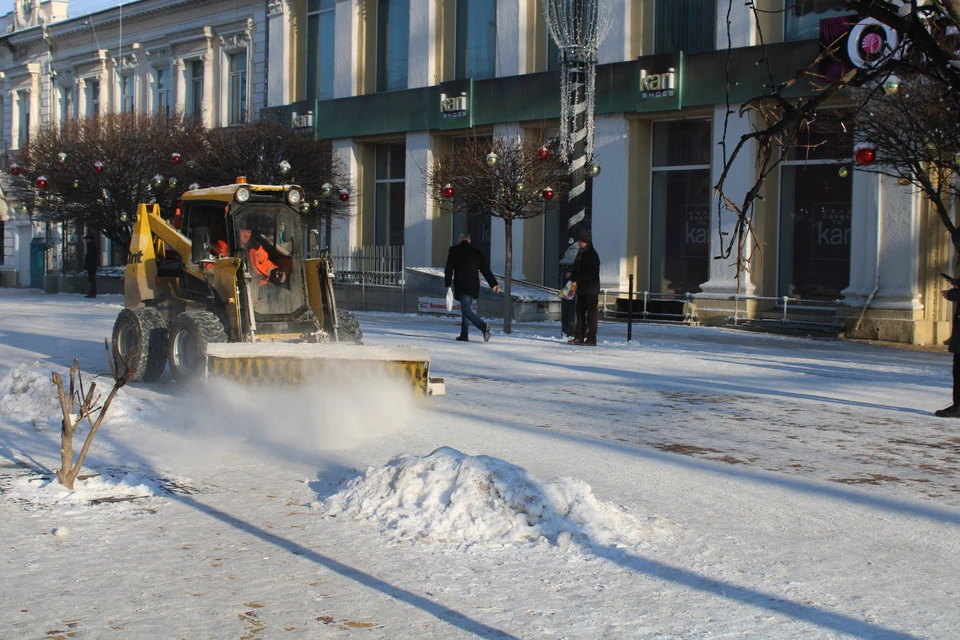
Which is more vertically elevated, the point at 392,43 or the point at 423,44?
the point at 392,43

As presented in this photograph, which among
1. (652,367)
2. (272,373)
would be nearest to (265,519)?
(272,373)

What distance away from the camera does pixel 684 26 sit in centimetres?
2472

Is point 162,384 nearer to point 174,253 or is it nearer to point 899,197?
point 174,253

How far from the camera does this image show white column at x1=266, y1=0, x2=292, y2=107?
111 ft

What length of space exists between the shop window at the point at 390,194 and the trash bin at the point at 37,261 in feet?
54.9

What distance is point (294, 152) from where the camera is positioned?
26.9m

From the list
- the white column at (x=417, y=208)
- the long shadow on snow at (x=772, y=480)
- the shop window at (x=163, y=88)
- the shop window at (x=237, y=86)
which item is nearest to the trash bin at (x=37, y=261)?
the shop window at (x=163, y=88)

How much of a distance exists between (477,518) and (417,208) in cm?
2478

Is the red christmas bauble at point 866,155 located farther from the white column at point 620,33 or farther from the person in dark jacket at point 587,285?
the white column at point 620,33

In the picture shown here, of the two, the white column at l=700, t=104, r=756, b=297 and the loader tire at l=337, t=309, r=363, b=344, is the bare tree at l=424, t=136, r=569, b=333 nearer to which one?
the white column at l=700, t=104, r=756, b=297

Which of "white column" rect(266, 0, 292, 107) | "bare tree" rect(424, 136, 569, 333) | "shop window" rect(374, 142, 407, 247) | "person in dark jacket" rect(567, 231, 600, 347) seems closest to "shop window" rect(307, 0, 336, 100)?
"white column" rect(266, 0, 292, 107)

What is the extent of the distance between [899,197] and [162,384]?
1432 centimetres

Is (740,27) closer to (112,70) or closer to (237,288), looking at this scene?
(237,288)

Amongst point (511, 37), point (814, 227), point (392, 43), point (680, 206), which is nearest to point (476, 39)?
point (511, 37)
